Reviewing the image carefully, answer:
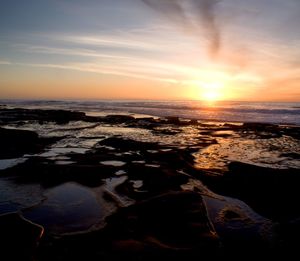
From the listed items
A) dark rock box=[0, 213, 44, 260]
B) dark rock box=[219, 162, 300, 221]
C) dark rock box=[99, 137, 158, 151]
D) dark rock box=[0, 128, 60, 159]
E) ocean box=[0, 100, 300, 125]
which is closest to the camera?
dark rock box=[0, 213, 44, 260]

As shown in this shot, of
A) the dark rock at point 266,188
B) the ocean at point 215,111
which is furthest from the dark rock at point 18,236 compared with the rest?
the ocean at point 215,111

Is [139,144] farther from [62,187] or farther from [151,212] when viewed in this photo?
[151,212]

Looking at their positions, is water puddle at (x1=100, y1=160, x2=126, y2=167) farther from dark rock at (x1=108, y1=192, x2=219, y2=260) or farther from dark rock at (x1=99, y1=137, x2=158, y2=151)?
dark rock at (x1=108, y1=192, x2=219, y2=260)

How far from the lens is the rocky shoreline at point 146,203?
229 inches

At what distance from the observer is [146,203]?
7.77 metres

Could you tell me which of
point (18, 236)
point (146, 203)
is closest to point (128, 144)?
point (146, 203)

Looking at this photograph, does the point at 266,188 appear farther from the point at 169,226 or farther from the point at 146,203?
the point at 169,226

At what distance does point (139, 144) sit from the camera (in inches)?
696

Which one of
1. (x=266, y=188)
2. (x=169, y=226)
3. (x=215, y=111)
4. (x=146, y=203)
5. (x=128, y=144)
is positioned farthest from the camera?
(x=215, y=111)

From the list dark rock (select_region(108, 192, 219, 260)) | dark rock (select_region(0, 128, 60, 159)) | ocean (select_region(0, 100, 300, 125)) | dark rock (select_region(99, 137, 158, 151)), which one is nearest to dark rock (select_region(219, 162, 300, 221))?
dark rock (select_region(108, 192, 219, 260))

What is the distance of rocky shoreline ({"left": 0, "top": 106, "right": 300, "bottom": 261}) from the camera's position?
5805 millimetres

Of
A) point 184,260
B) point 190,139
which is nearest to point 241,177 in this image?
point 184,260

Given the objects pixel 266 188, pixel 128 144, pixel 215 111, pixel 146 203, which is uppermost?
pixel 215 111

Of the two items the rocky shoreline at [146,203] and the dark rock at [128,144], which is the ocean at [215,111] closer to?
the dark rock at [128,144]
